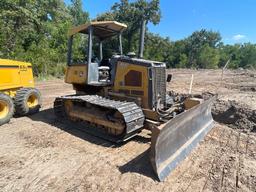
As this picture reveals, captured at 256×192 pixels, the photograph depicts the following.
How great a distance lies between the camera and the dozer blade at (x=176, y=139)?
3.82 metres

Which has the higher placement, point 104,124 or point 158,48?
point 158,48

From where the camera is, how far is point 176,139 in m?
4.50

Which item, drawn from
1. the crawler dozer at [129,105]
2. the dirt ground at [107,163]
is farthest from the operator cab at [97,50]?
the dirt ground at [107,163]

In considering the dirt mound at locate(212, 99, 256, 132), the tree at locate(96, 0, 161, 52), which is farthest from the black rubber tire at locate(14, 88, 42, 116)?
the tree at locate(96, 0, 161, 52)

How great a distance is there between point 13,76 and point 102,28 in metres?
3.00

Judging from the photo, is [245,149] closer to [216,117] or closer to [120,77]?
[216,117]

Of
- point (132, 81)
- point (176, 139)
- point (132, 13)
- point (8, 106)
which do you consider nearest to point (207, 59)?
point (132, 13)

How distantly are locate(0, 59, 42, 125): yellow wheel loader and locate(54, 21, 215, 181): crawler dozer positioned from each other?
1.09 meters

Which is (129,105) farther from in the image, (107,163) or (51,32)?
(51,32)

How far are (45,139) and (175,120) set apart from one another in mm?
3032

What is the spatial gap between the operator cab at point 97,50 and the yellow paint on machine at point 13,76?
1.59 meters

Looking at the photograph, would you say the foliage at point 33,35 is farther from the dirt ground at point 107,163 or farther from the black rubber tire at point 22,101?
the dirt ground at point 107,163

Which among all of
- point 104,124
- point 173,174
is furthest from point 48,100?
point 173,174

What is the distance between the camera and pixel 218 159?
14.9 feet
